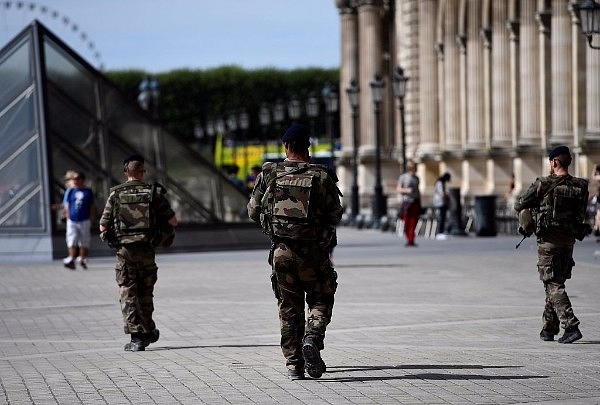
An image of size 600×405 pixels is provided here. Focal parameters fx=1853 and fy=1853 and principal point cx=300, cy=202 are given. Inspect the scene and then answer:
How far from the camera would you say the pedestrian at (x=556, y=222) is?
14242 millimetres

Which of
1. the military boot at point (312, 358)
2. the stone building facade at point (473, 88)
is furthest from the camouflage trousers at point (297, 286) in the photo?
the stone building facade at point (473, 88)

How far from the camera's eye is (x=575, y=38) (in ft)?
129

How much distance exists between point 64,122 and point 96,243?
2115 millimetres

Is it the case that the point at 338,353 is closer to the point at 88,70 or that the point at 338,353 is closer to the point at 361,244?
the point at 88,70

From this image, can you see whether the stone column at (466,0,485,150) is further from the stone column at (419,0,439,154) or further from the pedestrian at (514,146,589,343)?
the pedestrian at (514,146,589,343)

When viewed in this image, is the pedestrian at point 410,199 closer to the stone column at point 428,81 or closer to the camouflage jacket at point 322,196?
the stone column at point 428,81

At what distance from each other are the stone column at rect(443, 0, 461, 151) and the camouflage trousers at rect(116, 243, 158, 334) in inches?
1536

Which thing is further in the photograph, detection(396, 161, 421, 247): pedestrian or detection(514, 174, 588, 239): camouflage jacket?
detection(396, 161, 421, 247): pedestrian

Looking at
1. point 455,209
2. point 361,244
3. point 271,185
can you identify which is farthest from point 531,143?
point 271,185

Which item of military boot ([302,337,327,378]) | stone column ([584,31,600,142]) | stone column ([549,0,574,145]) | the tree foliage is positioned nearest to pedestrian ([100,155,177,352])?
military boot ([302,337,327,378])

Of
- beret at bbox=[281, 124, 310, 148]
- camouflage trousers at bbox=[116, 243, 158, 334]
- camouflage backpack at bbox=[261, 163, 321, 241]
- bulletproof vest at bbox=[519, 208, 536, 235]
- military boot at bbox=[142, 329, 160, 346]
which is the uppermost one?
beret at bbox=[281, 124, 310, 148]

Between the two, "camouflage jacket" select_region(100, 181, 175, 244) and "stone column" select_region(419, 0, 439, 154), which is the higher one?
"stone column" select_region(419, 0, 439, 154)

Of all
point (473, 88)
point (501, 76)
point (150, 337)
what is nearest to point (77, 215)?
point (150, 337)

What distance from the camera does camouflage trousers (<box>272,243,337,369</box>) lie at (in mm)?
12000
